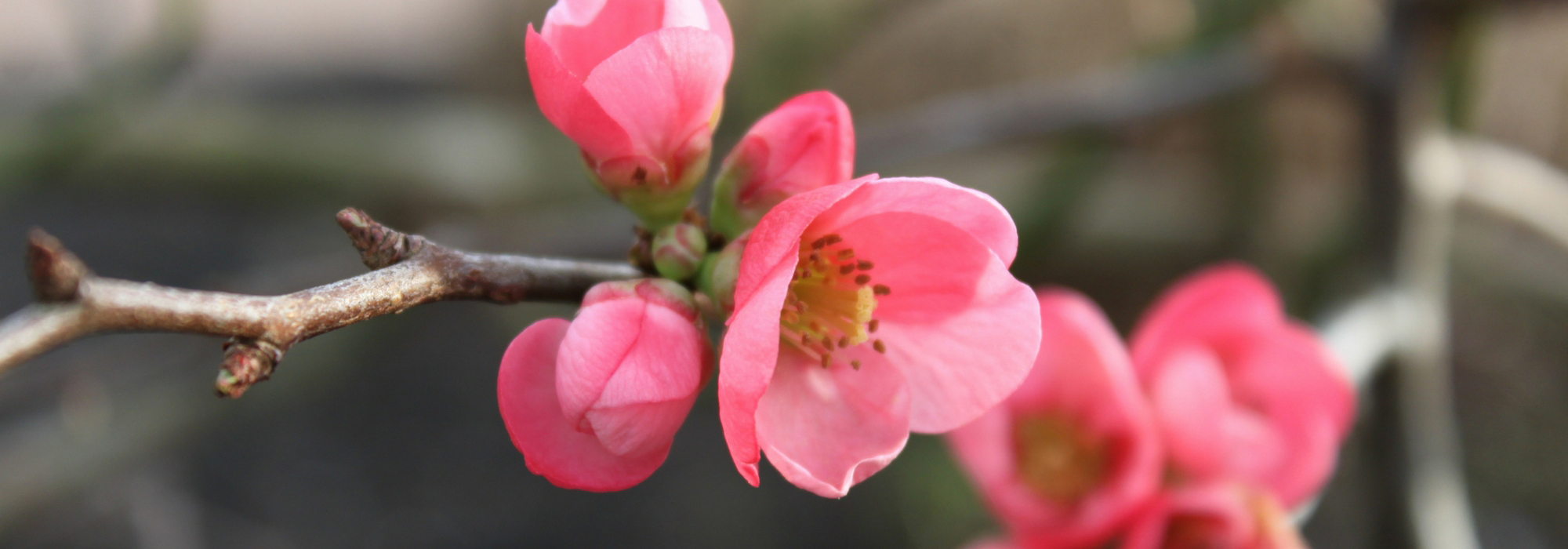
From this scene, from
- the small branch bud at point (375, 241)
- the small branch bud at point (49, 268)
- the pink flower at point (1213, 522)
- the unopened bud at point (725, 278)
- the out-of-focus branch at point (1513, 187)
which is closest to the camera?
the small branch bud at point (49, 268)

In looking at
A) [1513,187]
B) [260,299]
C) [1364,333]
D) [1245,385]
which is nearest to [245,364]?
[260,299]

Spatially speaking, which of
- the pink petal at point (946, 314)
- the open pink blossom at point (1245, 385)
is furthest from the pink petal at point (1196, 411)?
the pink petal at point (946, 314)

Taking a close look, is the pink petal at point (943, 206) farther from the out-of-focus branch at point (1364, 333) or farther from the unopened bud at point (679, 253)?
the out-of-focus branch at point (1364, 333)

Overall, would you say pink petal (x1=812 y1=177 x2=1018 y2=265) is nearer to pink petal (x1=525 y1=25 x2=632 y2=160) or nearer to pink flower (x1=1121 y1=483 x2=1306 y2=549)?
pink petal (x1=525 y1=25 x2=632 y2=160)

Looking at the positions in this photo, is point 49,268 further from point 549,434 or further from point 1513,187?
point 1513,187

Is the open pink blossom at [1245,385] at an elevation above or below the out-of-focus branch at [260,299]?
below

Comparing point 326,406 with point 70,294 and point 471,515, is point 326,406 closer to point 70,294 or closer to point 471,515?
point 471,515
